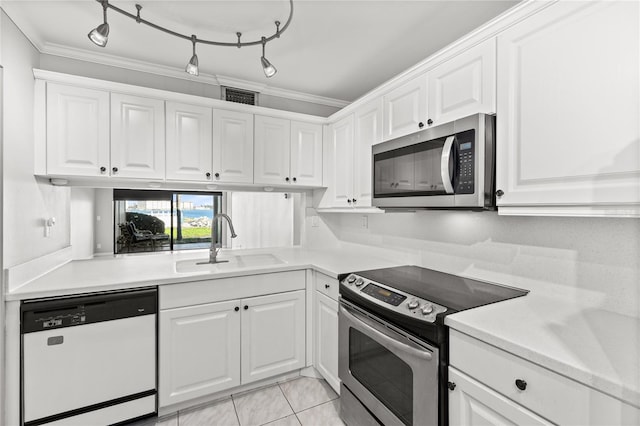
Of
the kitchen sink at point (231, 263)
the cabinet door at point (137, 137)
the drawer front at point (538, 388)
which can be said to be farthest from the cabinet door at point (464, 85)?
the cabinet door at point (137, 137)

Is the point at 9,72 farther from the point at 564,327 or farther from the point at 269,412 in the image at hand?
the point at 564,327

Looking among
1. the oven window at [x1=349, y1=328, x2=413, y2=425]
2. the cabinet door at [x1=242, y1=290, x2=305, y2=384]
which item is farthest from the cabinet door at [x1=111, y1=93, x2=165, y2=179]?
the oven window at [x1=349, y1=328, x2=413, y2=425]

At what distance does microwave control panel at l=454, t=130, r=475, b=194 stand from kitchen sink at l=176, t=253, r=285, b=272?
1.49m

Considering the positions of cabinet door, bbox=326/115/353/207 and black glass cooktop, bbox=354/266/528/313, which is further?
cabinet door, bbox=326/115/353/207

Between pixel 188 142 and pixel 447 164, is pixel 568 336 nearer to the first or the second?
pixel 447 164

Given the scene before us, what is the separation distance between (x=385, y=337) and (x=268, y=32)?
1.96m

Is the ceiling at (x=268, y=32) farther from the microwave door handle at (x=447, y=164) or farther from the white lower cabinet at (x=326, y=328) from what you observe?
the white lower cabinet at (x=326, y=328)

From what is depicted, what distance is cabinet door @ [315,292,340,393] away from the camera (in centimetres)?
205

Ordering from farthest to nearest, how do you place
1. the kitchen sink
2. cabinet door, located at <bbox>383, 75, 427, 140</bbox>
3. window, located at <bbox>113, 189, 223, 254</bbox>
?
window, located at <bbox>113, 189, 223, 254</bbox> < the kitchen sink < cabinet door, located at <bbox>383, 75, 427, 140</bbox>

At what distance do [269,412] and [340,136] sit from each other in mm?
2197

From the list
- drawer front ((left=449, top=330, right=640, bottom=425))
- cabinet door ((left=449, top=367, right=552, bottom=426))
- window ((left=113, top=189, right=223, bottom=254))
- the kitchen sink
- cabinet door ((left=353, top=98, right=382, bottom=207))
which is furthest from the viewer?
window ((left=113, top=189, right=223, bottom=254))

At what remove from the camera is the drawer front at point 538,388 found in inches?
31.5

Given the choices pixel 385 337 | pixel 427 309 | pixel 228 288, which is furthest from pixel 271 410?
pixel 427 309

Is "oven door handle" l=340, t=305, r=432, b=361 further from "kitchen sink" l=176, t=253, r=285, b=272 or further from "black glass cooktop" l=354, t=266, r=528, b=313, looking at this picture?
"kitchen sink" l=176, t=253, r=285, b=272
